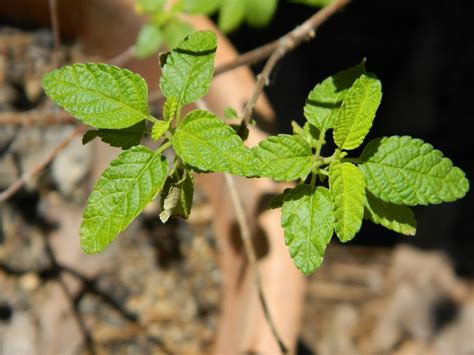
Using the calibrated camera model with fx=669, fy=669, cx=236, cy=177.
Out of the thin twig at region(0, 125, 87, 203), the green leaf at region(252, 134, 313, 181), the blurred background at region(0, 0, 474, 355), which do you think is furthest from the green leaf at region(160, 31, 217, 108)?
the blurred background at region(0, 0, 474, 355)

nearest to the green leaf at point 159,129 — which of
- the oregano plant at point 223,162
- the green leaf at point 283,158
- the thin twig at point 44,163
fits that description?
the oregano plant at point 223,162

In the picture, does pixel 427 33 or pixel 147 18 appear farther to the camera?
pixel 427 33

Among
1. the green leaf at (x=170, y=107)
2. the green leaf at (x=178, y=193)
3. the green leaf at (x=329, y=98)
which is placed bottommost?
the green leaf at (x=178, y=193)

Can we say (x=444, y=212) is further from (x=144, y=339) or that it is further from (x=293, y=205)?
(x=293, y=205)

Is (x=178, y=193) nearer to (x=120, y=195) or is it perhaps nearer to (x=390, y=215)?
(x=120, y=195)

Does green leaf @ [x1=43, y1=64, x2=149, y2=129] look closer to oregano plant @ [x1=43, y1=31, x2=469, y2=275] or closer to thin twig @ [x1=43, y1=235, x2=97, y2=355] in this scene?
oregano plant @ [x1=43, y1=31, x2=469, y2=275]

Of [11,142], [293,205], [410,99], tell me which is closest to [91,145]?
[11,142]

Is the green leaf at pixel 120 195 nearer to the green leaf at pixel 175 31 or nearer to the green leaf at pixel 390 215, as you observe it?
the green leaf at pixel 390 215

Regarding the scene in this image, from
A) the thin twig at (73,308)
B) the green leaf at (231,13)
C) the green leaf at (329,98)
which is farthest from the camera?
the thin twig at (73,308)
